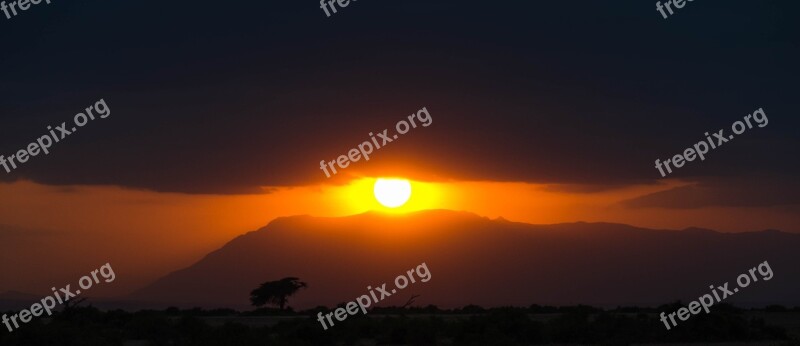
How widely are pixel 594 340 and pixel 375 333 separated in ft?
30.5

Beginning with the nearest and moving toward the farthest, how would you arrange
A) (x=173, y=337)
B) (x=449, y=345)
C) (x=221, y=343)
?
(x=221, y=343) < (x=449, y=345) < (x=173, y=337)

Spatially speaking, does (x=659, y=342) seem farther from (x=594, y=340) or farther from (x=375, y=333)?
(x=375, y=333)

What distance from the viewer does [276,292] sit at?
300 ft

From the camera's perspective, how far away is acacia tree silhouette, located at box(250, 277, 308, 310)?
9100cm

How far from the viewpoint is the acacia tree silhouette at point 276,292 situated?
3583 inches

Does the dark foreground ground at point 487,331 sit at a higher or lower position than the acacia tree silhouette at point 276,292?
lower

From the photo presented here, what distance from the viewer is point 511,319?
39969 mm

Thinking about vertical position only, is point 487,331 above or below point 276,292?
below

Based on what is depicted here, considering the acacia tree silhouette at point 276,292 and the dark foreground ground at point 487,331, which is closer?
the dark foreground ground at point 487,331

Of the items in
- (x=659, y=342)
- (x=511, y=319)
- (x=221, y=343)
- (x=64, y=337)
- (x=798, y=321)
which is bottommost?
(x=798, y=321)

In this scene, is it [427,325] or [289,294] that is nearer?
[427,325]

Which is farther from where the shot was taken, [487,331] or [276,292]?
[276,292]

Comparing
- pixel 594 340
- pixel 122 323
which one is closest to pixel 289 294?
pixel 122 323

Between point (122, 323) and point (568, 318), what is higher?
point (122, 323)
